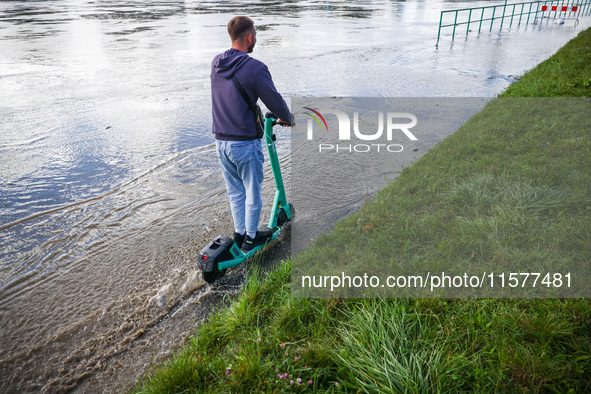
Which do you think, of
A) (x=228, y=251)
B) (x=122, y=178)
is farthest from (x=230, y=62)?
(x=122, y=178)

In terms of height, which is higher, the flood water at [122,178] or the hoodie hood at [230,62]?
the hoodie hood at [230,62]

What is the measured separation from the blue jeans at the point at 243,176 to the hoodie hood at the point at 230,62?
1.90 feet

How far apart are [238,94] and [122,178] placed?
3366mm

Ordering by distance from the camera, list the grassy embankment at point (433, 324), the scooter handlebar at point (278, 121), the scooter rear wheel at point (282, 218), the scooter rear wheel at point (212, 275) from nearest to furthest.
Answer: the grassy embankment at point (433, 324), the scooter rear wheel at point (212, 275), the scooter handlebar at point (278, 121), the scooter rear wheel at point (282, 218)

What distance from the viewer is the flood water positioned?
3125 millimetres

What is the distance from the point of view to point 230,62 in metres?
3.06

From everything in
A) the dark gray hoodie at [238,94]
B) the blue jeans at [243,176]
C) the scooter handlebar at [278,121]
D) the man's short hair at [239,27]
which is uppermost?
the man's short hair at [239,27]

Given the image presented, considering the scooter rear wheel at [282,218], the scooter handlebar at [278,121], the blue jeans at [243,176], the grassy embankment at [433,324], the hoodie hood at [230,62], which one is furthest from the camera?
the scooter rear wheel at [282,218]

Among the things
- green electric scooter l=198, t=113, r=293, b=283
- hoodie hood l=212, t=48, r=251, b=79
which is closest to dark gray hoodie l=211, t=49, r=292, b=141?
hoodie hood l=212, t=48, r=251, b=79

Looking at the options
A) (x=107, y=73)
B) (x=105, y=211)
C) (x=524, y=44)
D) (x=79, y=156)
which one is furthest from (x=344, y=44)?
(x=105, y=211)

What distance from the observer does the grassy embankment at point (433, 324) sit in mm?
2186

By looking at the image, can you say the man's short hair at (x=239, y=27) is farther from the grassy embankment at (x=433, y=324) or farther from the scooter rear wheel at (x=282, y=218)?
the grassy embankment at (x=433, y=324)

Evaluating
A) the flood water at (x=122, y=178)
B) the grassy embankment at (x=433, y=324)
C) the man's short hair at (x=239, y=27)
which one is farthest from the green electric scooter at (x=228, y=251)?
the man's short hair at (x=239, y=27)

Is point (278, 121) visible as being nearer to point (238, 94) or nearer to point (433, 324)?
point (238, 94)
